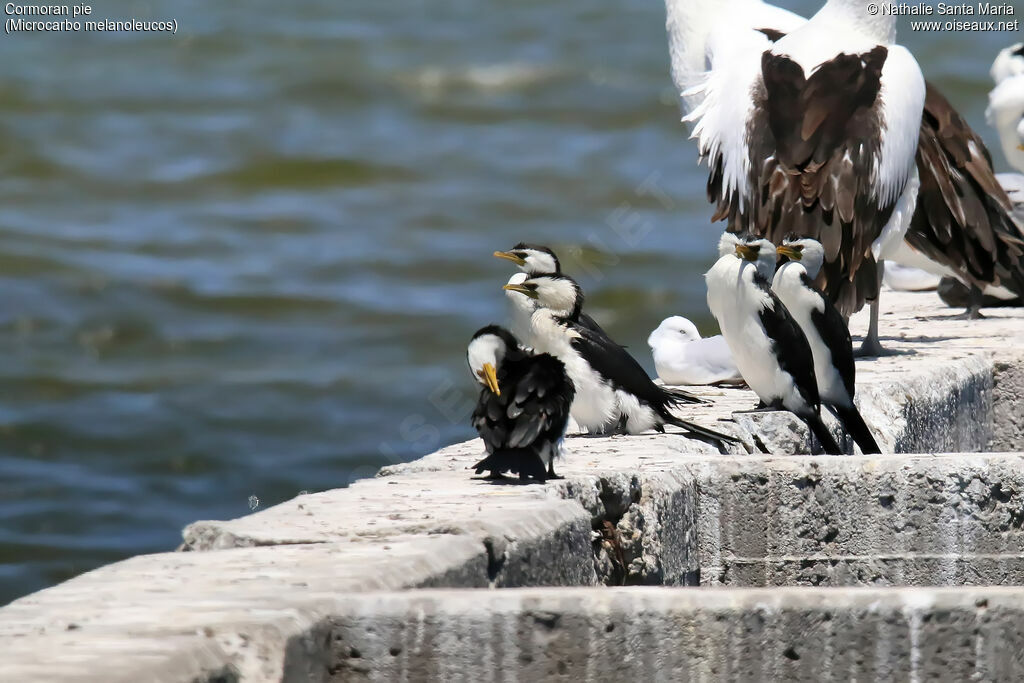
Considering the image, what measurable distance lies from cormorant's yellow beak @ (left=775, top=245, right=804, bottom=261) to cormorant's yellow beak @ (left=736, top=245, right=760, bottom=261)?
40cm

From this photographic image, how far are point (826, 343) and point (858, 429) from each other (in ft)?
1.02

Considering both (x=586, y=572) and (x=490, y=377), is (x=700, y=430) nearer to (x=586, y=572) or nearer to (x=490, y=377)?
(x=490, y=377)

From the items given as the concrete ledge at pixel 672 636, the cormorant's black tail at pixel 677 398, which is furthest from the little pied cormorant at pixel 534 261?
the concrete ledge at pixel 672 636

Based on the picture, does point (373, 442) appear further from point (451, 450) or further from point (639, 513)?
point (639, 513)

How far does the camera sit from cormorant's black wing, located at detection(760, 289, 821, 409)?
578 centimetres

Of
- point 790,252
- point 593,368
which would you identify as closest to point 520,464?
point 593,368

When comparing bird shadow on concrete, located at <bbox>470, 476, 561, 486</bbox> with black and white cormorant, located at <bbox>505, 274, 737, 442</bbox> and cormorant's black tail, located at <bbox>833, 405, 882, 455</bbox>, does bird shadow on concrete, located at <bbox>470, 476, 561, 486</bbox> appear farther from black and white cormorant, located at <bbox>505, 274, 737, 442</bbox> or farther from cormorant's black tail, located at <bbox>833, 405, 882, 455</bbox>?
cormorant's black tail, located at <bbox>833, 405, 882, 455</bbox>

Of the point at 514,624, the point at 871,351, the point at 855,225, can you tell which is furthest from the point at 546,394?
the point at 871,351

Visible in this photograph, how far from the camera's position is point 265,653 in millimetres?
3109

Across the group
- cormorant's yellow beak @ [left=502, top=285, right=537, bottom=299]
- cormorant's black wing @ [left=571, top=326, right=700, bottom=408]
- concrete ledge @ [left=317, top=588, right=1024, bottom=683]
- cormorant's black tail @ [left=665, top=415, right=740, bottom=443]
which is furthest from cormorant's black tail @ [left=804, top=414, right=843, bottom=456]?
concrete ledge @ [left=317, top=588, right=1024, bottom=683]

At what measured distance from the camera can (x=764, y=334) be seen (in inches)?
229

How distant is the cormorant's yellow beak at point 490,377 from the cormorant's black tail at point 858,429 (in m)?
1.72

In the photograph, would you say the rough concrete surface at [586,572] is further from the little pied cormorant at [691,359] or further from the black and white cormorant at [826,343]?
the little pied cormorant at [691,359]

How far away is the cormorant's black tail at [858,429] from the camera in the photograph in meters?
5.98
